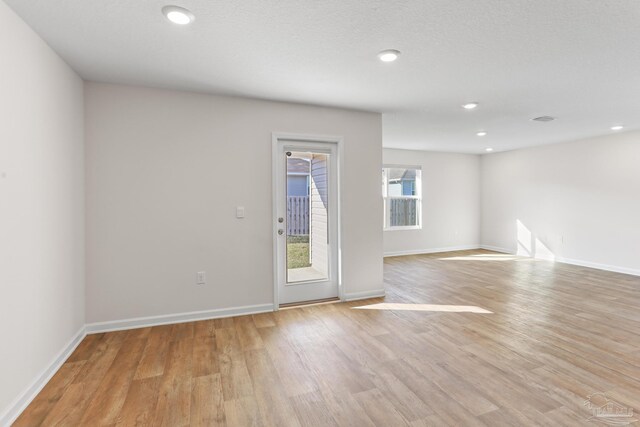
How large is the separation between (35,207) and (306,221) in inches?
100

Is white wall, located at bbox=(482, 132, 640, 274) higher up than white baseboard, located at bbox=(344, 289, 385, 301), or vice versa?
white wall, located at bbox=(482, 132, 640, 274)

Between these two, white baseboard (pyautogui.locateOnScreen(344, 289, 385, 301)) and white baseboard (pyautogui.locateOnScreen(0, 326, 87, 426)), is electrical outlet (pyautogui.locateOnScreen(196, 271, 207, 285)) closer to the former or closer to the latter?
white baseboard (pyautogui.locateOnScreen(0, 326, 87, 426))

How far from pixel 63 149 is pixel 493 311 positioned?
4614 millimetres

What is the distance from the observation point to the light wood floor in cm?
188

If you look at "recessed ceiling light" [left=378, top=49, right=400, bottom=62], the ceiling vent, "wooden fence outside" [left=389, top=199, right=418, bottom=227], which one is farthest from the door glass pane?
"wooden fence outside" [left=389, top=199, right=418, bottom=227]

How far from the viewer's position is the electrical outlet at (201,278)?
3361 millimetres

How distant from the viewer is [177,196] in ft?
10.8

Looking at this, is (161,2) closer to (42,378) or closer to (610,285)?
(42,378)

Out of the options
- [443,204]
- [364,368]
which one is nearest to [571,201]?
[443,204]

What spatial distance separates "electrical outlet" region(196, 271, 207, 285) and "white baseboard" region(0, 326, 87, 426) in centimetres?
111

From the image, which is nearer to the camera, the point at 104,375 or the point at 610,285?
the point at 104,375

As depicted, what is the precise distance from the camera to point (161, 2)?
6.00 ft

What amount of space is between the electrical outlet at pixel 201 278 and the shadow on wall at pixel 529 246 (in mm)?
6949

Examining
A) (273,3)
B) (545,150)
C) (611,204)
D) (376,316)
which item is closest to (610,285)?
(611,204)
